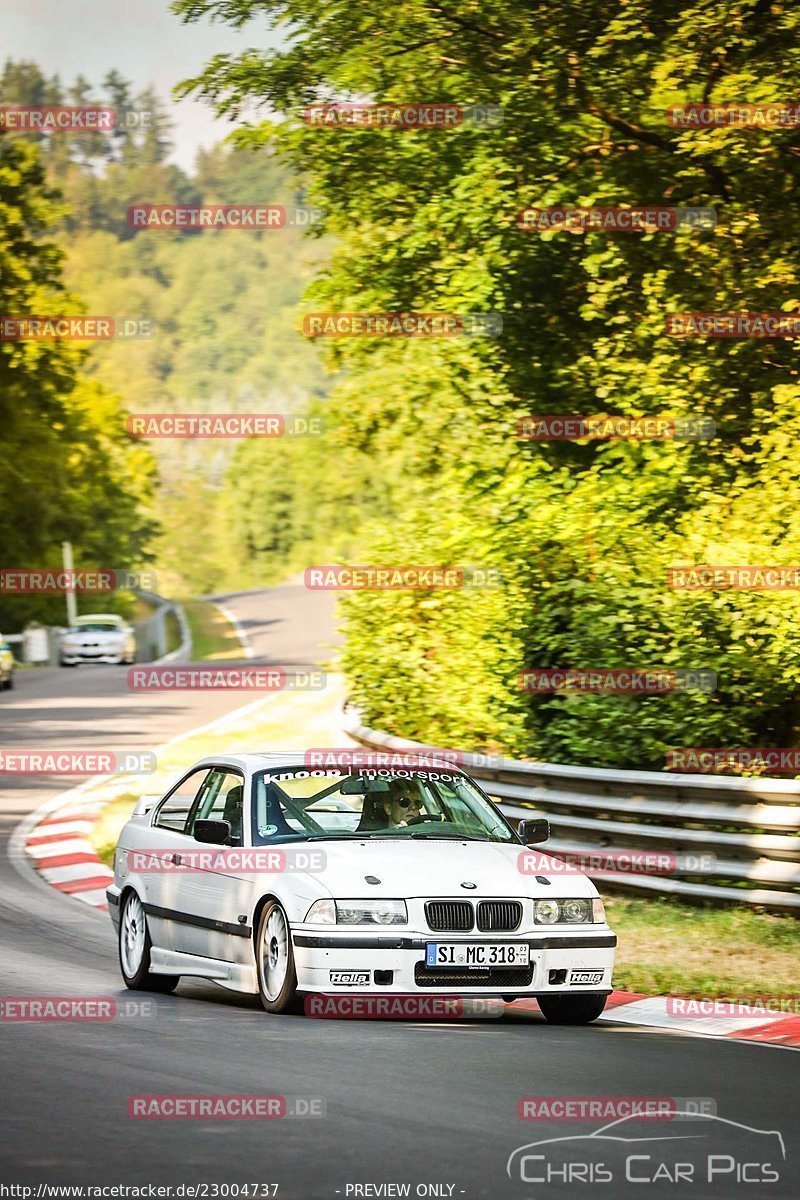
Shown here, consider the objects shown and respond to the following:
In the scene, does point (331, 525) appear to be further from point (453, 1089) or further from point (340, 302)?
point (453, 1089)

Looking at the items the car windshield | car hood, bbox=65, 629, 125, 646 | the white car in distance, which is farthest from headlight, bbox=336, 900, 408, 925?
car hood, bbox=65, 629, 125, 646

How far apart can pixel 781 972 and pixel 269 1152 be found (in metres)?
5.33

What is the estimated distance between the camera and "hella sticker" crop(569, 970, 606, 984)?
374 inches

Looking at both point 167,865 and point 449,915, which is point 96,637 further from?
point 449,915

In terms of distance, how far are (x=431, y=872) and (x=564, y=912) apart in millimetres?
714

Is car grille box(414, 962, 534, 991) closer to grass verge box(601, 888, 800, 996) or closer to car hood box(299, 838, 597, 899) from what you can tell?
car hood box(299, 838, 597, 899)

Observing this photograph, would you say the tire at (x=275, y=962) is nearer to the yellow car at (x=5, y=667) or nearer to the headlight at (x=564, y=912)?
the headlight at (x=564, y=912)

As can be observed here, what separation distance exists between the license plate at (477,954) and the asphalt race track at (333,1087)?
0.32m

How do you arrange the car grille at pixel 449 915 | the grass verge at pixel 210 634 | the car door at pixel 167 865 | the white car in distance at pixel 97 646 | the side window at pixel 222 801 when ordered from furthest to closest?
the grass verge at pixel 210 634, the white car in distance at pixel 97 646, the car door at pixel 167 865, the side window at pixel 222 801, the car grille at pixel 449 915

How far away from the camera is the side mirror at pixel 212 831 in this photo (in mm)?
9844

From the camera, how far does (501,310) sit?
805 inches

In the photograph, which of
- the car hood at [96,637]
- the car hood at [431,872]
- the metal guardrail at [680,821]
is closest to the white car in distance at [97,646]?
the car hood at [96,637]

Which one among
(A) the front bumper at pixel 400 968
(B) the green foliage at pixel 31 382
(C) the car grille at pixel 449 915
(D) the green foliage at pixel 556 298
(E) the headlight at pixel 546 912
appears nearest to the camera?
(A) the front bumper at pixel 400 968

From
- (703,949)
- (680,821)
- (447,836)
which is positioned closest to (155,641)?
(680,821)
